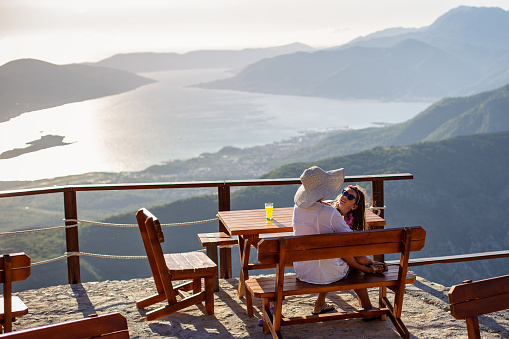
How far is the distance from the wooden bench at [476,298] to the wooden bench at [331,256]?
1.08 metres

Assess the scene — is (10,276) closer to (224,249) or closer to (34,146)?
(224,249)

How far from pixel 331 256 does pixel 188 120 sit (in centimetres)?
9733

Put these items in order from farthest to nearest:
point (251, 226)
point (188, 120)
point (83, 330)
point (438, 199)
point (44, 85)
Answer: point (188, 120), point (438, 199), point (44, 85), point (251, 226), point (83, 330)

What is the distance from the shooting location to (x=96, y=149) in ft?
218

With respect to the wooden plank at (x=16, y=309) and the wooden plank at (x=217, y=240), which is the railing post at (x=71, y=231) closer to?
the wooden plank at (x=217, y=240)

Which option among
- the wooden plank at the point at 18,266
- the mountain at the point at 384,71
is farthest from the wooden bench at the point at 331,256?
the mountain at the point at 384,71

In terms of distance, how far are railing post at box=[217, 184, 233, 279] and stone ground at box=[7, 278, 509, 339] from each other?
88 millimetres

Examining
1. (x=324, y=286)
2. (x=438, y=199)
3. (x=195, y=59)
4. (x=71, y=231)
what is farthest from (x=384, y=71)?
(x=324, y=286)

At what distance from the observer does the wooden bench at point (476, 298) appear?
6.51ft

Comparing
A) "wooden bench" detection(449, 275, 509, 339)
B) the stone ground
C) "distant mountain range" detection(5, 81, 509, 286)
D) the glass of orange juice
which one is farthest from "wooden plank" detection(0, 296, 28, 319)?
"distant mountain range" detection(5, 81, 509, 286)

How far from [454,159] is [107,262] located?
38429 millimetres

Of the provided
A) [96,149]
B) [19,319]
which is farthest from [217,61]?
[19,319]

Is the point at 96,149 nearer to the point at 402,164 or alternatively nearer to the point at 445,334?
the point at 402,164

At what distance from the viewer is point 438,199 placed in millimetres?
57031
